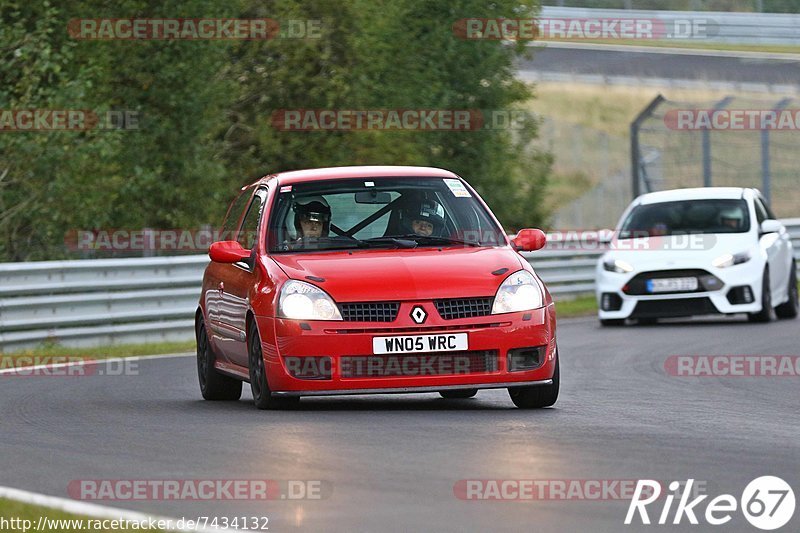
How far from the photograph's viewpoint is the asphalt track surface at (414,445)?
22.9 ft

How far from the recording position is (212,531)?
6.44 metres

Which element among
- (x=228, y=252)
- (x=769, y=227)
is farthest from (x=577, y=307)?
(x=228, y=252)

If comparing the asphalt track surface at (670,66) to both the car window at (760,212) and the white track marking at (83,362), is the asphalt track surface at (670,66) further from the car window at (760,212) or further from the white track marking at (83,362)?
the white track marking at (83,362)

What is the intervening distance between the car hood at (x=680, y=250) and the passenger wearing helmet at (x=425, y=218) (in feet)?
31.2

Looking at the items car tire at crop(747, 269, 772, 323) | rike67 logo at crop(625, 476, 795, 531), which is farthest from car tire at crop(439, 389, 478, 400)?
car tire at crop(747, 269, 772, 323)

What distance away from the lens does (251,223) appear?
1228cm

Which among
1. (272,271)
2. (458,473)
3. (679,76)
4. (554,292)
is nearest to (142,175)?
(554,292)

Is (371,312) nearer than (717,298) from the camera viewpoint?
Yes

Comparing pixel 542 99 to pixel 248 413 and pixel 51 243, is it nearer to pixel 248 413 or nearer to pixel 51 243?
pixel 51 243

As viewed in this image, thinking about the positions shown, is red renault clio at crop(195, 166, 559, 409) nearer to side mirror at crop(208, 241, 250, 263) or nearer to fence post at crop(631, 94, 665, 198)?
side mirror at crop(208, 241, 250, 263)

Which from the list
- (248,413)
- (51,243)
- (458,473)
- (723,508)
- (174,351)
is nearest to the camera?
(723,508)

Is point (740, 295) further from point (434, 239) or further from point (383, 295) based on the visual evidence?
point (383, 295)

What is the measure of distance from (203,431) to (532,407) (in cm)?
230

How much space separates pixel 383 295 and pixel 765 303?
11326mm
